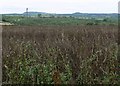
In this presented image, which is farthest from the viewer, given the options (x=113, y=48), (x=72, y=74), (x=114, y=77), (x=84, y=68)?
(x=113, y=48)

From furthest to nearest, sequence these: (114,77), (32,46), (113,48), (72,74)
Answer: (32,46) < (113,48) < (72,74) < (114,77)

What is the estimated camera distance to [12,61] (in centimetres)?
520

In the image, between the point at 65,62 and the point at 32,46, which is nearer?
the point at 65,62

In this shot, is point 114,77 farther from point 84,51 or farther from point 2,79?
point 2,79

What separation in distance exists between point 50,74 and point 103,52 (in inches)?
64.3

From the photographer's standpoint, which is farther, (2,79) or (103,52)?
(103,52)

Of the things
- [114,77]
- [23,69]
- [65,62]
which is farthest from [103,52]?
[23,69]

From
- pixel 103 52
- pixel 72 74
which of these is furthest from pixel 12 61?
pixel 103 52

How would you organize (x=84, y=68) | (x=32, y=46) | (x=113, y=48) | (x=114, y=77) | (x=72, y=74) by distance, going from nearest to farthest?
(x=114, y=77)
(x=84, y=68)
(x=72, y=74)
(x=113, y=48)
(x=32, y=46)

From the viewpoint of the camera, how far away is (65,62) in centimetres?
524

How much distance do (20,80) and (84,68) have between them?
3.53ft

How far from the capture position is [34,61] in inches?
207

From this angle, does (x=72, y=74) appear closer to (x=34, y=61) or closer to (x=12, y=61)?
(x=34, y=61)

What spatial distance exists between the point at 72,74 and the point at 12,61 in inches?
45.3
